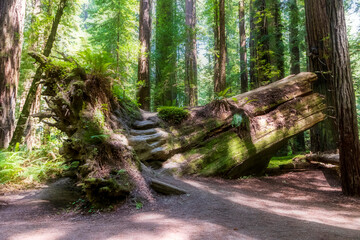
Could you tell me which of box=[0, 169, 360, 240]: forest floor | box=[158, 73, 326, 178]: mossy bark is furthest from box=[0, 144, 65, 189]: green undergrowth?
box=[158, 73, 326, 178]: mossy bark

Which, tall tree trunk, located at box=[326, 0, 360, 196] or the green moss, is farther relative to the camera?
the green moss

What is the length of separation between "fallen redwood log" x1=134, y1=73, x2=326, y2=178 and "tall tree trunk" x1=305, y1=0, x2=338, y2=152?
Answer: 657mm

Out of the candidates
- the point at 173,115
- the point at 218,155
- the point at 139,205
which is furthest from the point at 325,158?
the point at 139,205

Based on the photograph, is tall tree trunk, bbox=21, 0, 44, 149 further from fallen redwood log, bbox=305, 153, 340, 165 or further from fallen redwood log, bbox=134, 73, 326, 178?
fallen redwood log, bbox=305, 153, 340, 165

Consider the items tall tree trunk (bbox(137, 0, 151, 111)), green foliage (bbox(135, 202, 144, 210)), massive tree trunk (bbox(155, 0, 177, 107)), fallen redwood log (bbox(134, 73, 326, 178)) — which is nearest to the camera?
green foliage (bbox(135, 202, 144, 210))

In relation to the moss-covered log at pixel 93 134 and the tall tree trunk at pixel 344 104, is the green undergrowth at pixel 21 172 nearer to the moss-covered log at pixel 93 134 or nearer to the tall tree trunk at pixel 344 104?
the moss-covered log at pixel 93 134

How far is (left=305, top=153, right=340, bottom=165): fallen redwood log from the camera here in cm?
760

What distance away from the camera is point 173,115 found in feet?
25.6

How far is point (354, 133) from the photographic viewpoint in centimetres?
557

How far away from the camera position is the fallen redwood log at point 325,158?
24.9 feet

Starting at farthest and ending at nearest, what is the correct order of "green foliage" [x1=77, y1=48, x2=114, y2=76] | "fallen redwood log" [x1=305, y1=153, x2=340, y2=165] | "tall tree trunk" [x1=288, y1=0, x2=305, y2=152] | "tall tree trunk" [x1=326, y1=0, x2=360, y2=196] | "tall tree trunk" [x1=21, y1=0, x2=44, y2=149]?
"tall tree trunk" [x1=288, y1=0, x2=305, y2=152] < "tall tree trunk" [x1=21, y1=0, x2=44, y2=149] < "fallen redwood log" [x1=305, y1=153, x2=340, y2=165] < "tall tree trunk" [x1=326, y1=0, x2=360, y2=196] < "green foliage" [x1=77, y1=48, x2=114, y2=76]

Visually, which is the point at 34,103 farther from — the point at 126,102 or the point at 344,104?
the point at 344,104

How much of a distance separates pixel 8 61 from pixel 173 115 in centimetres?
615

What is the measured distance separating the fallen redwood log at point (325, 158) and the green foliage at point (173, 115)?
5570 mm
